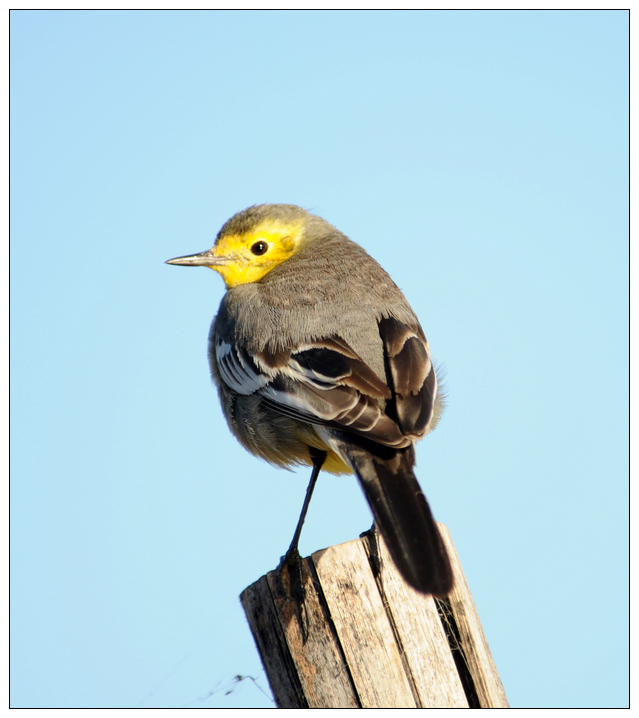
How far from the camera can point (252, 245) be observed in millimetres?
→ 6664

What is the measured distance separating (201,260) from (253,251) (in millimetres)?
477

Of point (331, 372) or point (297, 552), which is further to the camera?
point (331, 372)

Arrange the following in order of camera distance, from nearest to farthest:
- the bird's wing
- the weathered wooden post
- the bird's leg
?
1. the weathered wooden post
2. the bird's leg
3. the bird's wing

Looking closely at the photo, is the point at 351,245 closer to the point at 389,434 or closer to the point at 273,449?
the point at 273,449

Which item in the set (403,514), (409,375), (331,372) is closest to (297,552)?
(403,514)

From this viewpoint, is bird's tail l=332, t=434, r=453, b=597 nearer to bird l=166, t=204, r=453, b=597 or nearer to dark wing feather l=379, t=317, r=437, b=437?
bird l=166, t=204, r=453, b=597

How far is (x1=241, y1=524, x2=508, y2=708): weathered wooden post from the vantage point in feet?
11.2

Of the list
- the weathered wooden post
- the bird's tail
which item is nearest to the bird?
the bird's tail

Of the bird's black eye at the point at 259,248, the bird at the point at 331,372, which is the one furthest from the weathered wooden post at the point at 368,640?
the bird's black eye at the point at 259,248

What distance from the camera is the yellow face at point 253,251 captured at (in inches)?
260

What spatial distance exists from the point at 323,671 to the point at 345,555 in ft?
1.79

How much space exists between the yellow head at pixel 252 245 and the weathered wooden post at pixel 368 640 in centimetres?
336

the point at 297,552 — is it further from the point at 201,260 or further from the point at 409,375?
the point at 201,260

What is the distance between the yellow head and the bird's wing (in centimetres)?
153
